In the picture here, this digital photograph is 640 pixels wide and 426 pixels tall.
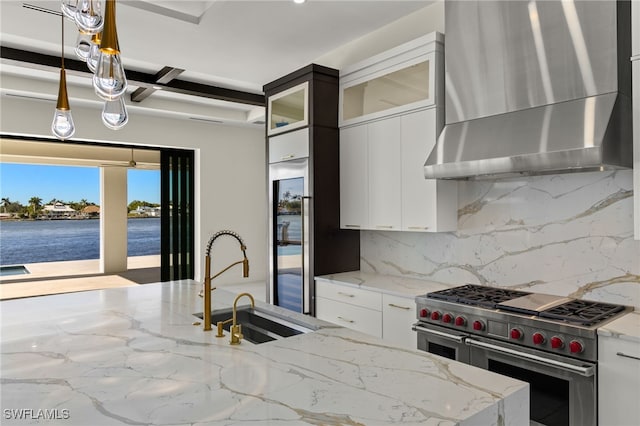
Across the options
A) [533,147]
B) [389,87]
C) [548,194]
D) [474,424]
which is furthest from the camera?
[389,87]

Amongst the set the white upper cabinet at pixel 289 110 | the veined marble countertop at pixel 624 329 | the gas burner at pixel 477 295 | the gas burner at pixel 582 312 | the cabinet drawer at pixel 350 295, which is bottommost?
the cabinet drawer at pixel 350 295

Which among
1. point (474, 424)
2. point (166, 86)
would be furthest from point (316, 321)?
point (166, 86)

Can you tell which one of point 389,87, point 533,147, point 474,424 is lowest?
point 474,424

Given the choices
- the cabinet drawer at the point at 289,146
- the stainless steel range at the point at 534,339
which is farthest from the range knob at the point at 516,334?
the cabinet drawer at the point at 289,146

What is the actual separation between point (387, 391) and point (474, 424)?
0.77 ft

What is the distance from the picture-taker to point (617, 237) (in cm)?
226

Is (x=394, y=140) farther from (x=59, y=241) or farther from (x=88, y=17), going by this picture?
(x=59, y=241)

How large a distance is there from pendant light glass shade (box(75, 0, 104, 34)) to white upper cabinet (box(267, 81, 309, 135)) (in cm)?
202

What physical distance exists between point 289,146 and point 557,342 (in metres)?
2.50

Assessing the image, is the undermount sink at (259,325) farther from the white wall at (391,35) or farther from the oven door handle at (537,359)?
the white wall at (391,35)

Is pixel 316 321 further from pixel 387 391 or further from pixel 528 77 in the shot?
pixel 528 77

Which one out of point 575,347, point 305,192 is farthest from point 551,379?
point 305,192

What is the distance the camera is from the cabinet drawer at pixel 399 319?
2.70 meters

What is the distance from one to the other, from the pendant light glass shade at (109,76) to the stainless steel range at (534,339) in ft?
6.54
